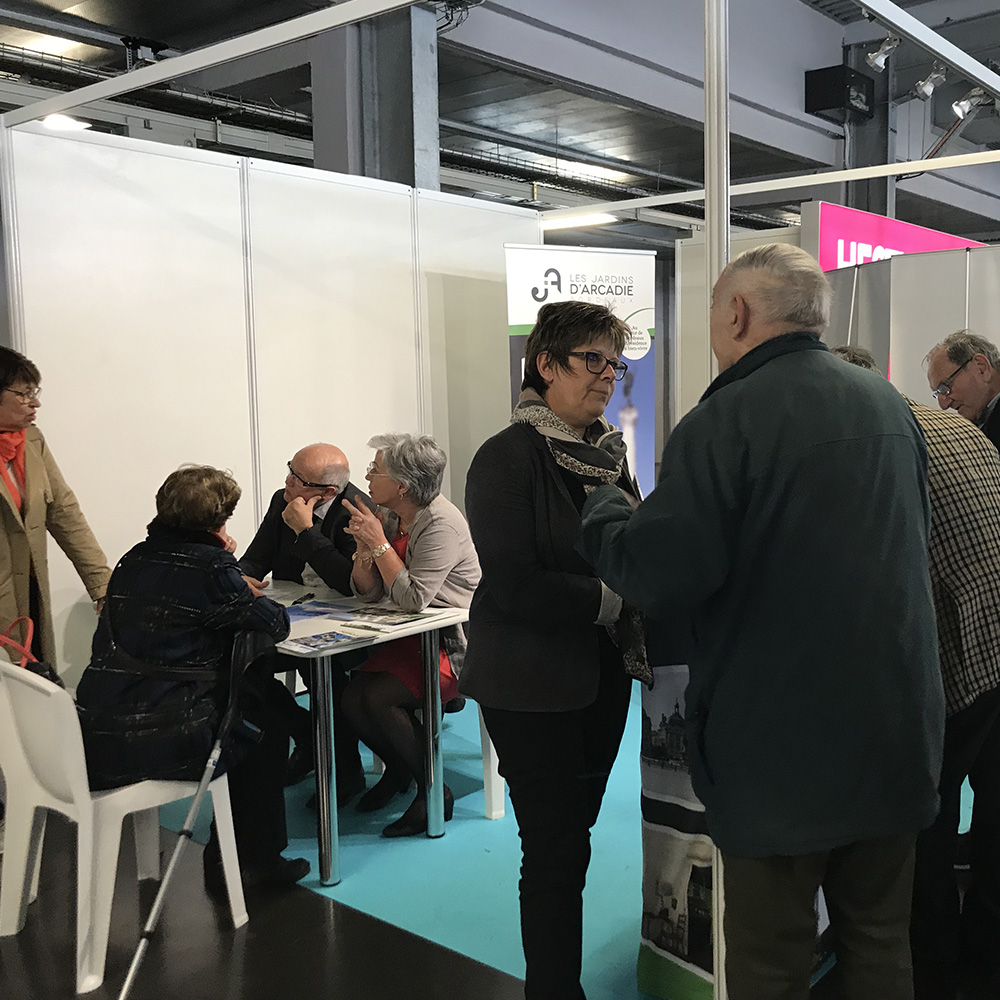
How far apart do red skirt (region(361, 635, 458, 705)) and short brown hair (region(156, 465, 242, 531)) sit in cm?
93

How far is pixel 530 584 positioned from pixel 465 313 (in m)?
4.18

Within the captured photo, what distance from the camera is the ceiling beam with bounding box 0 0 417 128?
8.82ft

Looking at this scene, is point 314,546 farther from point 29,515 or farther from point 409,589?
point 29,515

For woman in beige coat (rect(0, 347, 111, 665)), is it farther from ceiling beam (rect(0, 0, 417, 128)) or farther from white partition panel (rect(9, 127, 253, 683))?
ceiling beam (rect(0, 0, 417, 128))

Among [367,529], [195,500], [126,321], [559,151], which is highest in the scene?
[559,151]

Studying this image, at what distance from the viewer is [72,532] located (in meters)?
3.72

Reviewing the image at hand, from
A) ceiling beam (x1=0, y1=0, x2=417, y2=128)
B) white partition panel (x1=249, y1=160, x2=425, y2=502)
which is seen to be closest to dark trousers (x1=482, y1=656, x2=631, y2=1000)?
ceiling beam (x1=0, y1=0, x2=417, y2=128)

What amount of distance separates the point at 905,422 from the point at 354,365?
4.05 metres

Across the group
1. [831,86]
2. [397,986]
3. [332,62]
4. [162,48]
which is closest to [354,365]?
[332,62]

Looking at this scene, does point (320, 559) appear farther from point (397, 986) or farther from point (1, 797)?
point (397, 986)

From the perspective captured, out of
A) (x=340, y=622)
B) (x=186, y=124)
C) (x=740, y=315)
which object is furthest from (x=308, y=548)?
(x=186, y=124)

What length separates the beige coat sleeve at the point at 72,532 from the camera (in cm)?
367

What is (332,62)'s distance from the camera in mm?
6527

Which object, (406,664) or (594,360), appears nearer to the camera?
(594,360)
